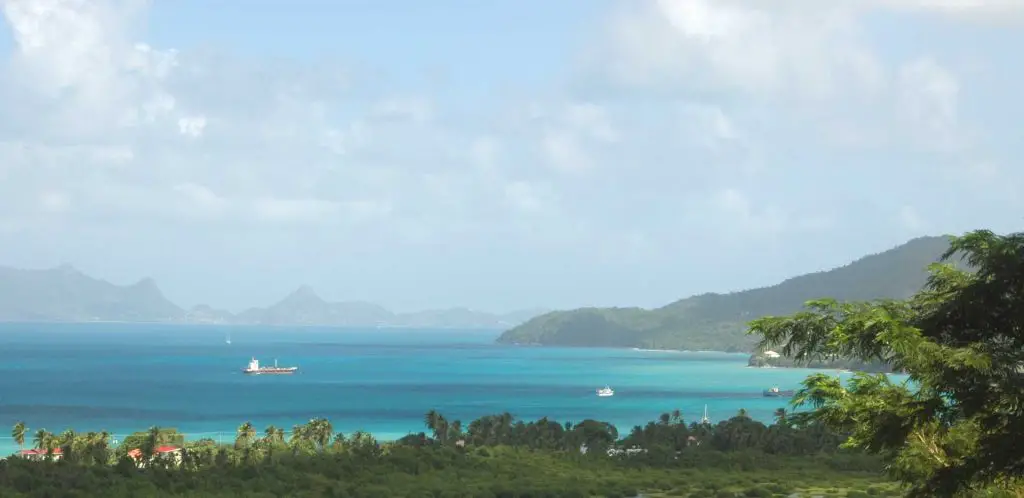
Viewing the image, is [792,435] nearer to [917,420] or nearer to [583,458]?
[583,458]

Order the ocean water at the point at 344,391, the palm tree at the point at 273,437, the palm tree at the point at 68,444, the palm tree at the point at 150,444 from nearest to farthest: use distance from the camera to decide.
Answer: the palm tree at the point at 150,444, the palm tree at the point at 68,444, the palm tree at the point at 273,437, the ocean water at the point at 344,391

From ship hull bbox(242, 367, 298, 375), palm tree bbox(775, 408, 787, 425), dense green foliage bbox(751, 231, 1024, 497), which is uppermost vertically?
dense green foliage bbox(751, 231, 1024, 497)

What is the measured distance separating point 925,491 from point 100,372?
13735 cm

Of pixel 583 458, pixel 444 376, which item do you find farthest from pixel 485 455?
pixel 444 376

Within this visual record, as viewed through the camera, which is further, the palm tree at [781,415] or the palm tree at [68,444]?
the palm tree at [68,444]

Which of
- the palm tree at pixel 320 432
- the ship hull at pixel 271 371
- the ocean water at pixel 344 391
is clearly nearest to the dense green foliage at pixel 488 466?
the palm tree at pixel 320 432

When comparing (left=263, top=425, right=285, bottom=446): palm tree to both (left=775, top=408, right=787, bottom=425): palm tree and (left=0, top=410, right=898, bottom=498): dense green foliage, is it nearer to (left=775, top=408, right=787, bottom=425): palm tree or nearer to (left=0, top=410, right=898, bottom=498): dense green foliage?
(left=0, top=410, right=898, bottom=498): dense green foliage

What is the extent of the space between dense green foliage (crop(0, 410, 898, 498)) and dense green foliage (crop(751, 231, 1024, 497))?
856 inches

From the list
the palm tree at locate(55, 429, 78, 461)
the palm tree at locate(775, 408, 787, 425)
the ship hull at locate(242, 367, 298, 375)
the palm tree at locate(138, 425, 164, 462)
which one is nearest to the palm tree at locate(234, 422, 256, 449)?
the palm tree at locate(138, 425, 164, 462)

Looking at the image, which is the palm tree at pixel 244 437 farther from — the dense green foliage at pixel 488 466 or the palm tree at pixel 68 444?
the palm tree at pixel 68 444

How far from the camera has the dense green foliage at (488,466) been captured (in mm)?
31391

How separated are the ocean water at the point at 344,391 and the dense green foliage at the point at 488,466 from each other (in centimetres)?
3011

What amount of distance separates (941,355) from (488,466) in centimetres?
3269

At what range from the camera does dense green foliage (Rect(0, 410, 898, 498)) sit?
31.4 m
